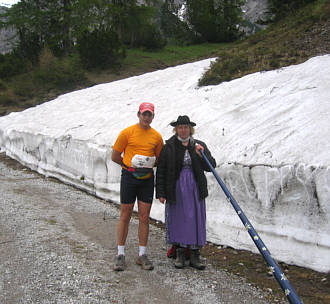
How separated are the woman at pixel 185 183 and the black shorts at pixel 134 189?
0.48ft

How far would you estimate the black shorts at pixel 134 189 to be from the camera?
3.80m

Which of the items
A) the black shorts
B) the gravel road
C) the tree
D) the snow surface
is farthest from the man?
the tree

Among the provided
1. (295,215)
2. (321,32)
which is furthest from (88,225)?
(321,32)

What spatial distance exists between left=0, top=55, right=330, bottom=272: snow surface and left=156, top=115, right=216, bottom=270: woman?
0.97 m

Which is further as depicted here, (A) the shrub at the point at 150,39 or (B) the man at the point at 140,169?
(A) the shrub at the point at 150,39

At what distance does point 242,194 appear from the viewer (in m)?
4.58

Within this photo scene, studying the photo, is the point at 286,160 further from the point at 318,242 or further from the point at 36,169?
the point at 36,169

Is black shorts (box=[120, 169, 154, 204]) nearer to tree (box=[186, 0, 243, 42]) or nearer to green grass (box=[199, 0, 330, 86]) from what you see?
green grass (box=[199, 0, 330, 86])

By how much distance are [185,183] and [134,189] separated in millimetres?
588

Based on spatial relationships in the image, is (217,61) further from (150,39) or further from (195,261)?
(150,39)

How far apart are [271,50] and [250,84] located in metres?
2.55

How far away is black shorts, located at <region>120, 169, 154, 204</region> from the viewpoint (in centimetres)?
380

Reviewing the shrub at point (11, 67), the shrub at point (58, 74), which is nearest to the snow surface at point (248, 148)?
the shrub at point (58, 74)

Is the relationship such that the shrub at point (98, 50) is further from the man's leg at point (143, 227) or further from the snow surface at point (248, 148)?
the man's leg at point (143, 227)
